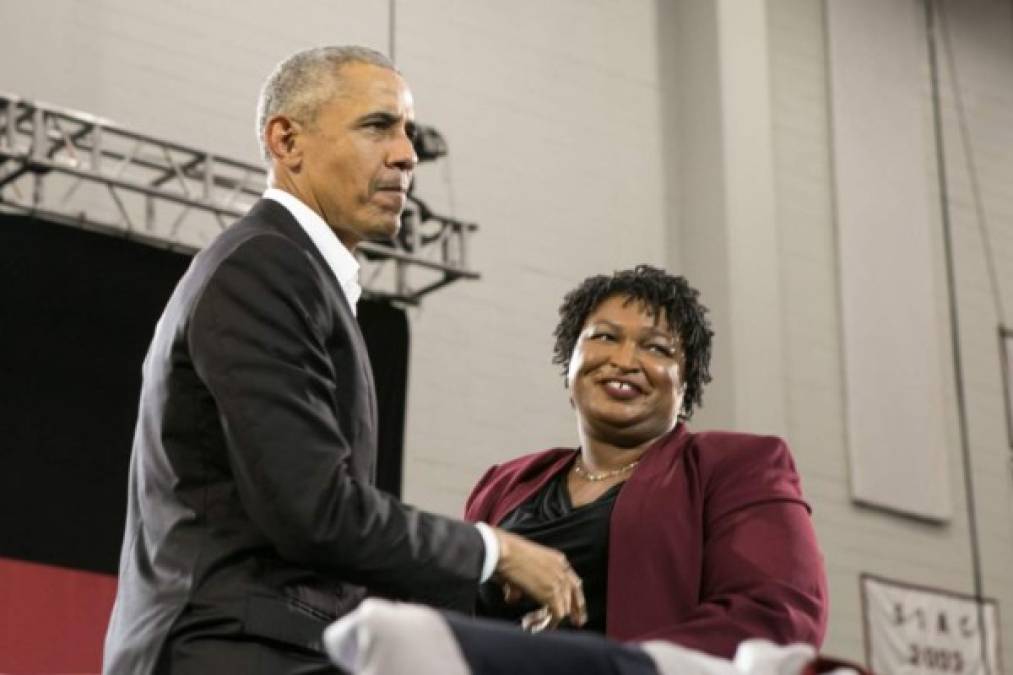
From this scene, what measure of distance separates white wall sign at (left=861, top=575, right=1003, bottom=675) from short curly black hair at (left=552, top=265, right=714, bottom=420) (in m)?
5.31

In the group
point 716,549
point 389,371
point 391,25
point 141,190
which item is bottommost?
point 716,549

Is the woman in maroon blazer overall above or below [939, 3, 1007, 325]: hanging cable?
below

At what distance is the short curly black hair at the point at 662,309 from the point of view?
292 cm

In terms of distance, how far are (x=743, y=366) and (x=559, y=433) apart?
2.74 feet

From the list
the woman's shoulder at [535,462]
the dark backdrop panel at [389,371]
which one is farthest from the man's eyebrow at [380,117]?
the dark backdrop panel at [389,371]

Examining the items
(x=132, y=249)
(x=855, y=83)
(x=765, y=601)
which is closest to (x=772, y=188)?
(x=855, y=83)

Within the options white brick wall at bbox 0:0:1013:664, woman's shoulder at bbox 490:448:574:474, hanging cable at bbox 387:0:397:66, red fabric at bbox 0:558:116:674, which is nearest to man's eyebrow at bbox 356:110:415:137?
woman's shoulder at bbox 490:448:574:474

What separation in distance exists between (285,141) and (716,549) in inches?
31.6

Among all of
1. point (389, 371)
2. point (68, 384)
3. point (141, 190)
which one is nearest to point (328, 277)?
point (68, 384)

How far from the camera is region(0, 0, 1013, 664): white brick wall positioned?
22.4ft

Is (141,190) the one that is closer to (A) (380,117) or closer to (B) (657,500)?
(B) (657,500)

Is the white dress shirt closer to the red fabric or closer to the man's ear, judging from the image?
the man's ear

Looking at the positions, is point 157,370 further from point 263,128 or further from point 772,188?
point 772,188

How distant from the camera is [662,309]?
292 cm
